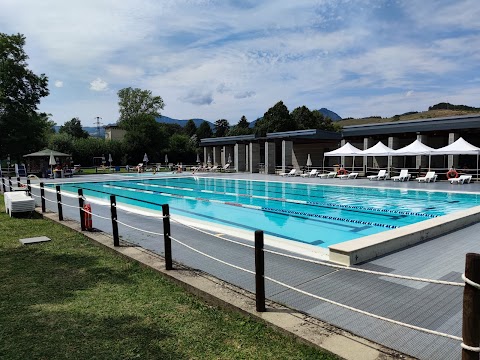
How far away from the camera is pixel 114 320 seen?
11.4ft

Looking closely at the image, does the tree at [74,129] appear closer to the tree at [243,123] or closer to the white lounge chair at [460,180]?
the tree at [243,123]

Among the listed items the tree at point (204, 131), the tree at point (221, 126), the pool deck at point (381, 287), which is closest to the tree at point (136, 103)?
the tree at point (204, 131)

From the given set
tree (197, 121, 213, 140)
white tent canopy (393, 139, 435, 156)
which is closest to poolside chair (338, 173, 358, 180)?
white tent canopy (393, 139, 435, 156)

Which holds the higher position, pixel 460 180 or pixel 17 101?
pixel 17 101

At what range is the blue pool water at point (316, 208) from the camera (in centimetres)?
929

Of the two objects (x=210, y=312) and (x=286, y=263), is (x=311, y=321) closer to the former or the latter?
(x=210, y=312)

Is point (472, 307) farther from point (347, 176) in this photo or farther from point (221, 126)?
point (221, 126)

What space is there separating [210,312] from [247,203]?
34.6 ft

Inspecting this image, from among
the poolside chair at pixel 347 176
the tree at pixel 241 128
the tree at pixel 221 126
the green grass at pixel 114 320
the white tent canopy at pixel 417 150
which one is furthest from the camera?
the tree at pixel 221 126

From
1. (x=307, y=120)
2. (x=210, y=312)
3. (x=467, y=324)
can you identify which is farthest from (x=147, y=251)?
(x=307, y=120)

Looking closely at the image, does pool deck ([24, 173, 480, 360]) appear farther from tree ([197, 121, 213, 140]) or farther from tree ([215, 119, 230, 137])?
tree ([215, 119, 230, 137])

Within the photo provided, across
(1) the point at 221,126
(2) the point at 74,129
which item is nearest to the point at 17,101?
(2) the point at 74,129

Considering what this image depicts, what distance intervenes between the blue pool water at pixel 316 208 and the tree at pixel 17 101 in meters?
19.7

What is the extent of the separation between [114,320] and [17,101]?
3570cm
